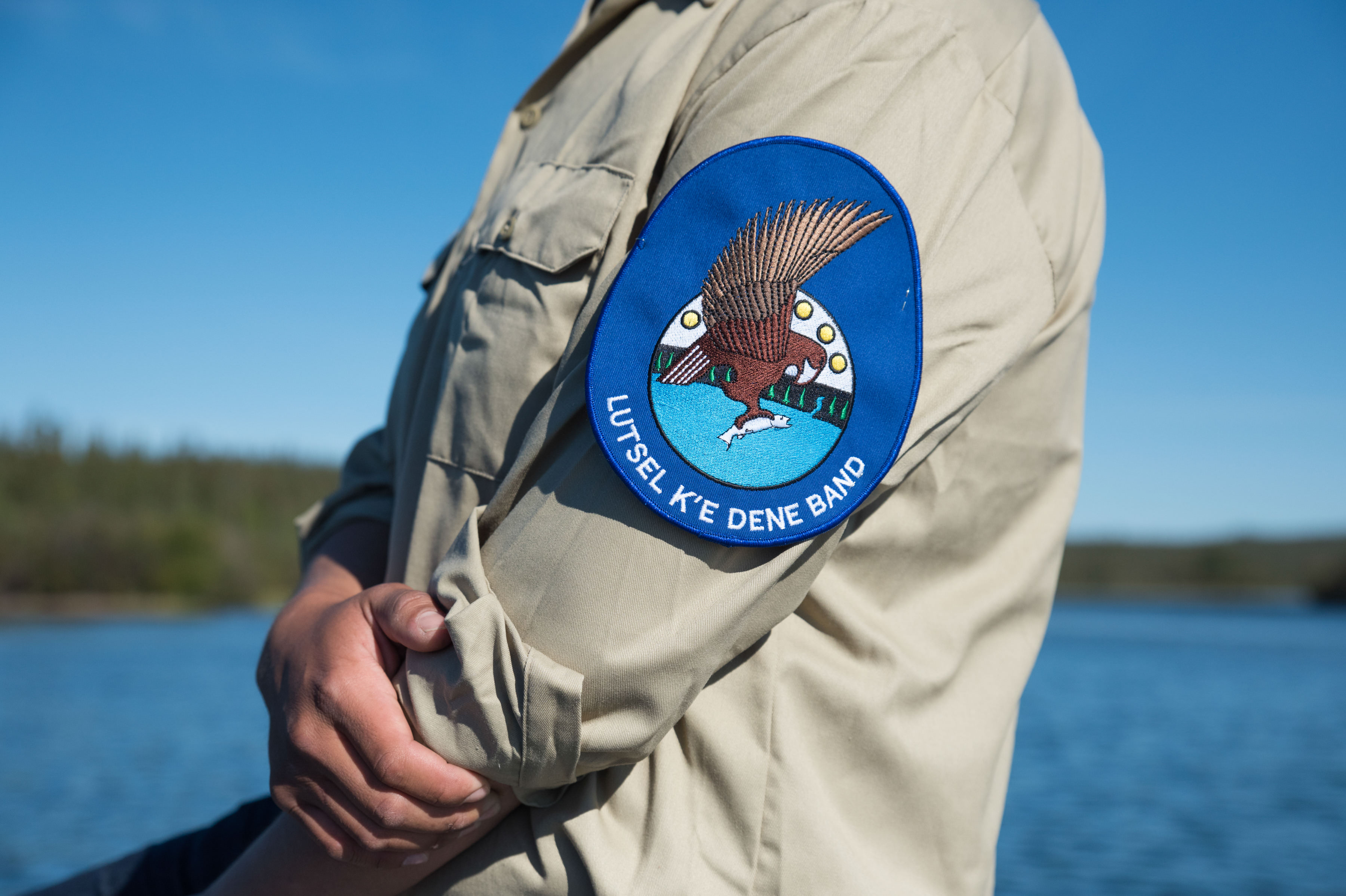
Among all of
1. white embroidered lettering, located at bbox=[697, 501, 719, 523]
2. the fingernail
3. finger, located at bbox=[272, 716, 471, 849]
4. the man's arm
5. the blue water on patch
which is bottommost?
the man's arm

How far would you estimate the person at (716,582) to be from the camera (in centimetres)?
78

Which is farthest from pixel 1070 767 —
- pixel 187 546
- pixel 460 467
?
pixel 187 546

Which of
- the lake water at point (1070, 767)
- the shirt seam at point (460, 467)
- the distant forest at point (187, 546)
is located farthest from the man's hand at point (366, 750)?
the distant forest at point (187, 546)

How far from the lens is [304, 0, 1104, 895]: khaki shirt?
2.56 feet

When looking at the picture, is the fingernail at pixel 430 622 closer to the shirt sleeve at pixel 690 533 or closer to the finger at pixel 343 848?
the shirt sleeve at pixel 690 533

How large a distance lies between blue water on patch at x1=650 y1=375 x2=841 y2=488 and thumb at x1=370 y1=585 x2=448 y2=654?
0.26 metres

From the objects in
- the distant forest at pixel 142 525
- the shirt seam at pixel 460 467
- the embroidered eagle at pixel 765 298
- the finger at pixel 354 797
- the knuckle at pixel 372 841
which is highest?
the embroidered eagle at pixel 765 298

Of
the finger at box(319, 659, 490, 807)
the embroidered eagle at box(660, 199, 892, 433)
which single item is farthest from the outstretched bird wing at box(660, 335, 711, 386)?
the finger at box(319, 659, 490, 807)

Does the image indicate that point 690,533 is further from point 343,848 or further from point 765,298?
point 343,848

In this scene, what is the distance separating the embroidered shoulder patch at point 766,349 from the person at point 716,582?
2 centimetres

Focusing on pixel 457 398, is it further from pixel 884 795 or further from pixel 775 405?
pixel 884 795

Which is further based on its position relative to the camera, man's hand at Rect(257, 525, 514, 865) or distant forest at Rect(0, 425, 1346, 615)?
distant forest at Rect(0, 425, 1346, 615)

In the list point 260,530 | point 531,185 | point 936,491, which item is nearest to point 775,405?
point 936,491

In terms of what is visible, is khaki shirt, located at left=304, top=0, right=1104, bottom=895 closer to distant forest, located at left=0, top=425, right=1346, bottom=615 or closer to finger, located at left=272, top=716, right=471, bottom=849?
finger, located at left=272, top=716, right=471, bottom=849
